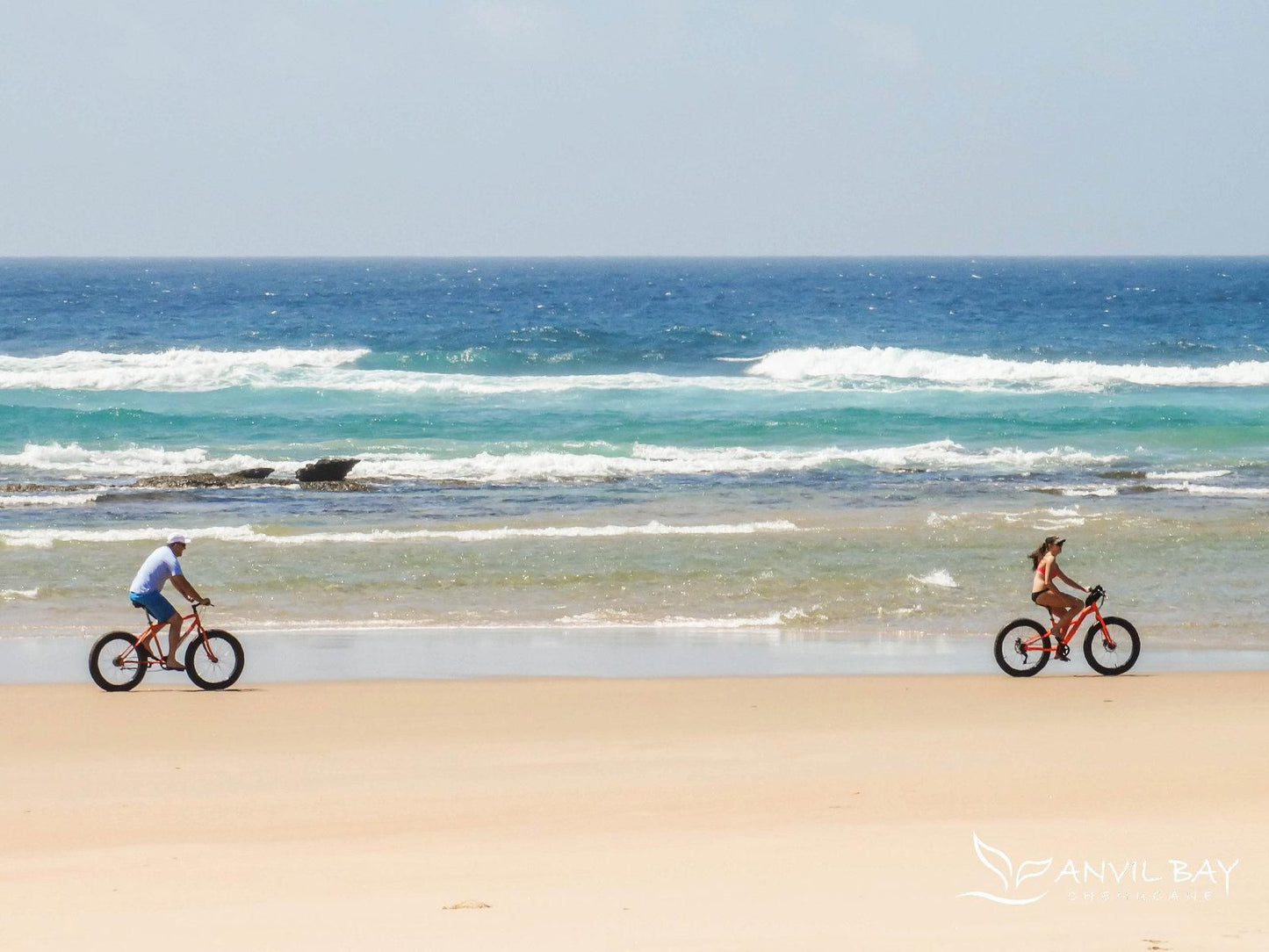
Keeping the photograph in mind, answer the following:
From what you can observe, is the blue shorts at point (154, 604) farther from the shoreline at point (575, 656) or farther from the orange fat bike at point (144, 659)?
Answer: the shoreline at point (575, 656)

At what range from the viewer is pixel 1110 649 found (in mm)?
12258

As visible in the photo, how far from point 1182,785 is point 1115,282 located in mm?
106654

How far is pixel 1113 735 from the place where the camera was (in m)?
9.88

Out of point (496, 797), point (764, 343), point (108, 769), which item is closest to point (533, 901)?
point (496, 797)

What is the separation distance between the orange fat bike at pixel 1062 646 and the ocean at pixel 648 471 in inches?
50.2

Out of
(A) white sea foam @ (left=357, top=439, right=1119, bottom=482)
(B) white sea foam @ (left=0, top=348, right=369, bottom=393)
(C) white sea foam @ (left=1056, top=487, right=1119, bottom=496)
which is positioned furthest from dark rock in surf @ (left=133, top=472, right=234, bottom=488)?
(B) white sea foam @ (left=0, top=348, right=369, bottom=393)

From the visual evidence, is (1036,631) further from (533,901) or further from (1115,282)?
(1115,282)

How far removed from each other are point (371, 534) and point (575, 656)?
7528 millimetres

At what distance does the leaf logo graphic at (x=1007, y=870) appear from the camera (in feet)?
20.9

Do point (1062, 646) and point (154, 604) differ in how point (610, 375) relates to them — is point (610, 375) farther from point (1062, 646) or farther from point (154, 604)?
point (154, 604)

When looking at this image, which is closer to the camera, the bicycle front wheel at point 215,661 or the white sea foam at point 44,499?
the bicycle front wheel at point 215,661

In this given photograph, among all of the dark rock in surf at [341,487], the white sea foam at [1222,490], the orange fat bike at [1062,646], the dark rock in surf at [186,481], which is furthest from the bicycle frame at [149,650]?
the white sea foam at [1222,490]

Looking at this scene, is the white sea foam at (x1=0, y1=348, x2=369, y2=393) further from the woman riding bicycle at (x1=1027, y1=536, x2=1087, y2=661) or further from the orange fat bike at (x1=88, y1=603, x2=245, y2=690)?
the woman riding bicycle at (x1=1027, y1=536, x2=1087, y2=661)

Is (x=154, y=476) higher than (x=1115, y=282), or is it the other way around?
(x=1115, y=282)
